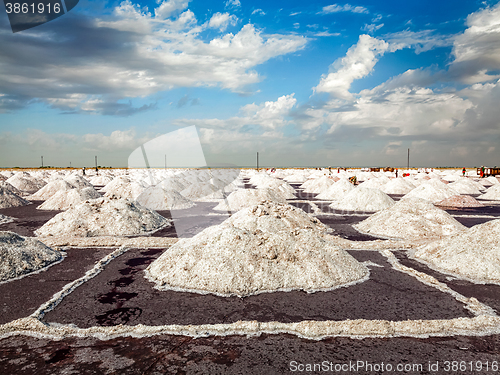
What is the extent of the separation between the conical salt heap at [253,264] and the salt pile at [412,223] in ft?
18.3

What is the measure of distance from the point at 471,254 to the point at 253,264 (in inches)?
243

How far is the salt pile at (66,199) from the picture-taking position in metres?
21.8

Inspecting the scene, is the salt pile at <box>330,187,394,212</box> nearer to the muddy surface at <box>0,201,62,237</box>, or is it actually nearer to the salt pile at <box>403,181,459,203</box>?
the salt pile at <box>403,181,459,203</box>

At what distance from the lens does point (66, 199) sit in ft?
74.0

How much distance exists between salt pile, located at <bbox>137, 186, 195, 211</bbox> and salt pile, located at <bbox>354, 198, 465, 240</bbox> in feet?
39.8

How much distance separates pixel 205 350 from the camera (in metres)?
5.12

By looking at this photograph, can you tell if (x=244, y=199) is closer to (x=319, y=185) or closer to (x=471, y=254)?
(x=471, y=254)

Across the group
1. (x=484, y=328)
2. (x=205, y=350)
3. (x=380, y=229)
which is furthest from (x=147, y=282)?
(x=380, y=229)

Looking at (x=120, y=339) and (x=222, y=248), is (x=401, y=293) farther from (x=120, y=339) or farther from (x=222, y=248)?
(x=120, y=339)

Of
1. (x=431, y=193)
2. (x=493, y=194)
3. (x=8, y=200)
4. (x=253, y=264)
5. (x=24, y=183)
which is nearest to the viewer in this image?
(x=253, y=264)

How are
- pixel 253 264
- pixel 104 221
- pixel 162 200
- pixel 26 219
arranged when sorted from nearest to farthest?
pixel 253 264, pixel 104 221, pixel 26 219, pixel 162 200

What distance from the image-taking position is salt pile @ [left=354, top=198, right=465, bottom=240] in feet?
44.4

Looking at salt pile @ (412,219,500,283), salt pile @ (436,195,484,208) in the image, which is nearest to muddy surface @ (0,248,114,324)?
salt pile @ (412,219,500,283)

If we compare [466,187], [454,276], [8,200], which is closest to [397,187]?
[466,187]
